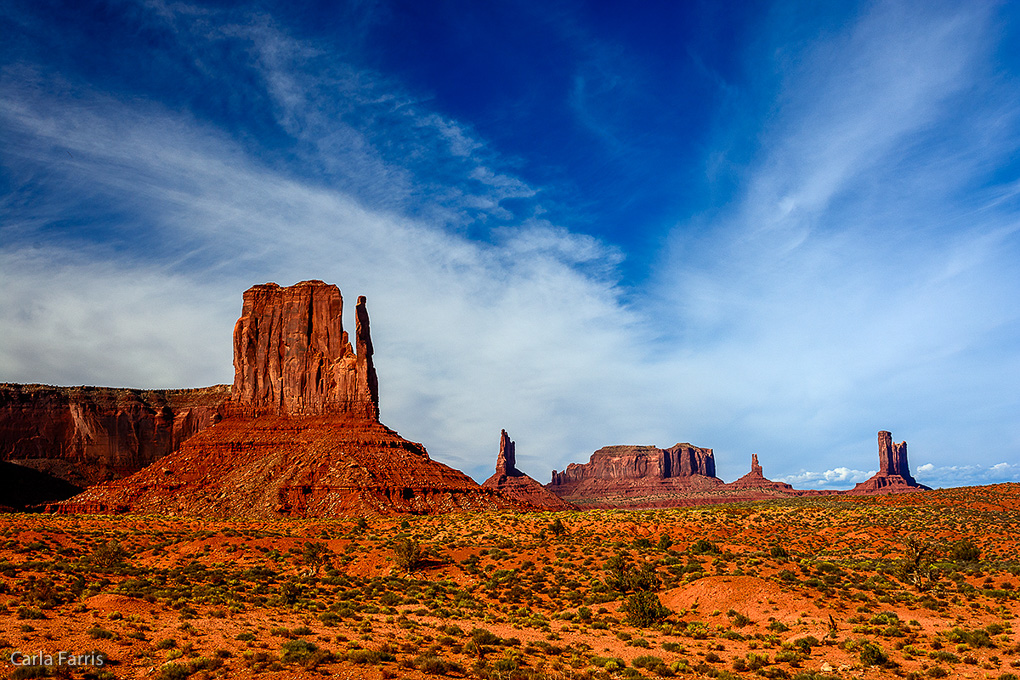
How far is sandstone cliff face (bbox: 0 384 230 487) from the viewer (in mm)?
116000

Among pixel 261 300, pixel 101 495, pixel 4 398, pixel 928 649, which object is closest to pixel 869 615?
pixel 928 649

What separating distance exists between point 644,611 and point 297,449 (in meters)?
62.5

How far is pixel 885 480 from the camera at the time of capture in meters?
181

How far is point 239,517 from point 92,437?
244 ft

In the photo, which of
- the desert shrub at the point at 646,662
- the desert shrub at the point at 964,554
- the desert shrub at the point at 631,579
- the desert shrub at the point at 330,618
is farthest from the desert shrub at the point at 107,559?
the desert shrub at the point at 964,554

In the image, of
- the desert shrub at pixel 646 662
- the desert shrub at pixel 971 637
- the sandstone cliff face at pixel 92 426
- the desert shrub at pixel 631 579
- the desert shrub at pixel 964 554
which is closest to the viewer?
the desert shrub at pixel 646 662

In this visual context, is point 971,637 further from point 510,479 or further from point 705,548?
point 510,479

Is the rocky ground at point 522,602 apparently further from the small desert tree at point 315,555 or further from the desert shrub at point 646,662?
the small desert tree at point 315,555

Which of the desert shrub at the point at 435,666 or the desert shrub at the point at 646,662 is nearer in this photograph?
the desert shrub at the point at 435,666

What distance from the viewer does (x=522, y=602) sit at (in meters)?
28.4

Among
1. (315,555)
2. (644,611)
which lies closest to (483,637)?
(644,611)

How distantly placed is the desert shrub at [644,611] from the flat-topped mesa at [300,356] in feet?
214

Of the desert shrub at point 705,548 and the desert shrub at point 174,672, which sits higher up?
the desert shrub at point 174,672

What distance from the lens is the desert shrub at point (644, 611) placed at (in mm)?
24094
